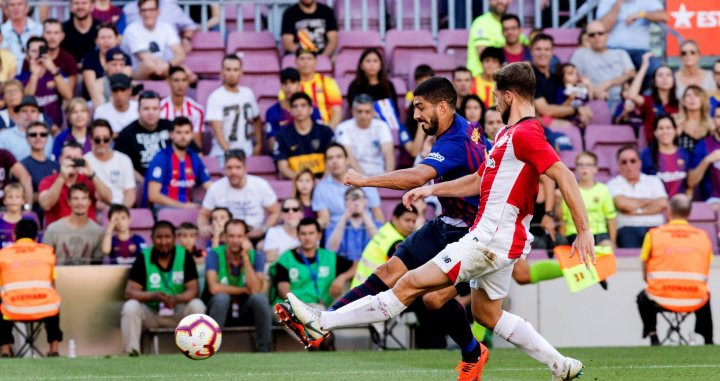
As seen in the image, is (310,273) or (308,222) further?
(310,273)

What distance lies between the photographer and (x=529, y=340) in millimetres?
7828

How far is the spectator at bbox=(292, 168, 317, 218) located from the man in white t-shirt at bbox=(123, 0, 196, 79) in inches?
111

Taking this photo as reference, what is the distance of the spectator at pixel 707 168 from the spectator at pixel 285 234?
4.74 m

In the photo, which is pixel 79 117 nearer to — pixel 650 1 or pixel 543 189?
pixel 543 189

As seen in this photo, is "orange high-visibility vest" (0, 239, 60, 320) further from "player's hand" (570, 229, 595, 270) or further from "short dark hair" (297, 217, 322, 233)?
"player's hand" (570, 229, 595, 270)

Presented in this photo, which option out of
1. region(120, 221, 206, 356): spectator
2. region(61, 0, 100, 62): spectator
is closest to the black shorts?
region(120, 221, 206, 356): spectator

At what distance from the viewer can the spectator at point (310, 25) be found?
666 inches

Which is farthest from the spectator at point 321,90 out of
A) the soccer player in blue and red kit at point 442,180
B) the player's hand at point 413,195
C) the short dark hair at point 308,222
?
the player's hand at point 413,195

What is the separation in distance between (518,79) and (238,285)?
6.80 meters

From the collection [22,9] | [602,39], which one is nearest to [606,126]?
[602,39]

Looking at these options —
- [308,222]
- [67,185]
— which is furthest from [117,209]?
[308,222]

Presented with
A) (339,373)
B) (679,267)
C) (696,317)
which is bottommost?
(696,317)

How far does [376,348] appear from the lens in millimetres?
14172

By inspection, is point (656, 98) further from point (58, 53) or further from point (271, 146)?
point (58, 53)
